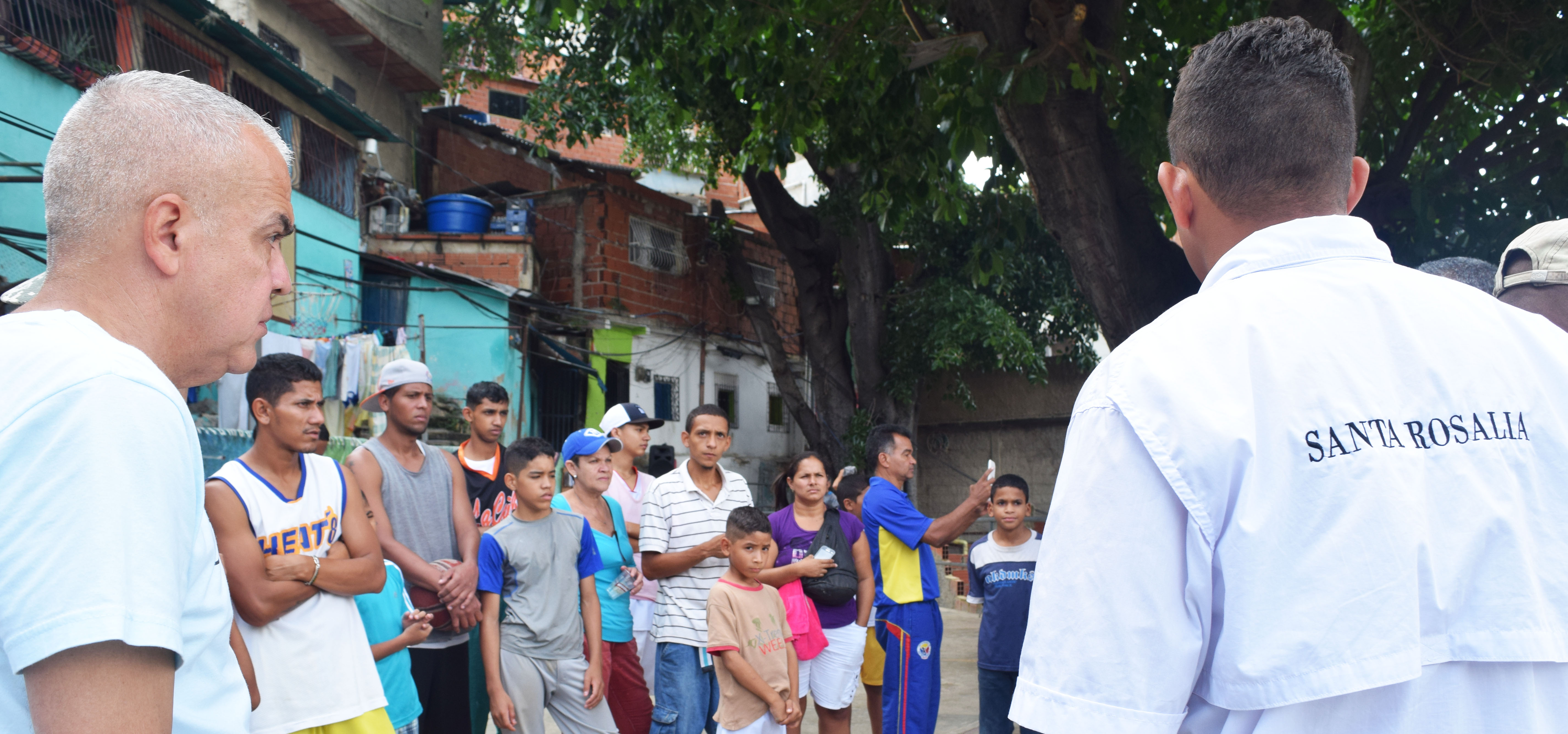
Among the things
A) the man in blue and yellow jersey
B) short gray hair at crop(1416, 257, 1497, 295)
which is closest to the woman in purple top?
the man in blue and yellow jersey

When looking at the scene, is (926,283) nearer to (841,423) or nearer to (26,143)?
(841,423)

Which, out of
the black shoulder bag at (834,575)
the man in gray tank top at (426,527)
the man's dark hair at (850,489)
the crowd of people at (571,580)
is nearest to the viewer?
the crowd of people at (571,580)

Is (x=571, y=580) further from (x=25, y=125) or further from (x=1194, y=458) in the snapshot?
(x=25, y=125)

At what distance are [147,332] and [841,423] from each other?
13937mm

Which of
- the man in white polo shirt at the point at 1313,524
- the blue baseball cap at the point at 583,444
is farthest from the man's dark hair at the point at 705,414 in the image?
the man in white polo shirt at the point at 1313,524

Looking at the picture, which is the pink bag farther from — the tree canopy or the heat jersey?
the tree canopy

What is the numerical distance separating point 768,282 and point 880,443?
1309 centimetres

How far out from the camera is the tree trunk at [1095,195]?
18.6 ft

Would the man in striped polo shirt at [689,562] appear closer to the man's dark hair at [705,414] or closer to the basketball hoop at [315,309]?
the man's dark hair at [705,414]

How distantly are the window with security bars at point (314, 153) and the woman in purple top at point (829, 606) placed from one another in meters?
7.83

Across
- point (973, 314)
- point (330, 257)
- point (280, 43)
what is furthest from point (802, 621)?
point (280, 43)

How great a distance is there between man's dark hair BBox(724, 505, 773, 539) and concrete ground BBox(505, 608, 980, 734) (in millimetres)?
1304

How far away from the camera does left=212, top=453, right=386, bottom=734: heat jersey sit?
9.86 ft

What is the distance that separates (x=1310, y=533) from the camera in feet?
3.60
